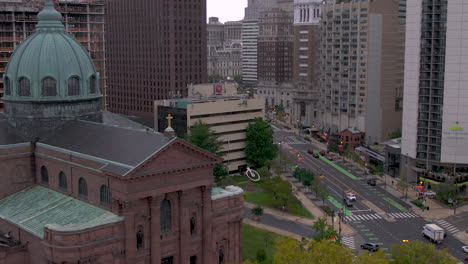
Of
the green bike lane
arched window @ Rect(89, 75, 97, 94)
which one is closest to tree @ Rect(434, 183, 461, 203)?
the green bike lane

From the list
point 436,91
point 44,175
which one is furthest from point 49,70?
point 436,91

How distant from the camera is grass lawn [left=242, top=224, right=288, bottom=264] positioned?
96.7 m

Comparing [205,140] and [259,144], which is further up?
[205,140]

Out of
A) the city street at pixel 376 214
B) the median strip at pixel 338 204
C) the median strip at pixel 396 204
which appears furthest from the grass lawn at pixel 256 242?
the median strip at pixel 396 204

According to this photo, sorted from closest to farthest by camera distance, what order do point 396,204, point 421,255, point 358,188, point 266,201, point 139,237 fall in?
point 139,237, point 421,255, point 266,201, point 396,204, point 358,188

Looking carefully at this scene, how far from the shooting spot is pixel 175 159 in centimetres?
7006

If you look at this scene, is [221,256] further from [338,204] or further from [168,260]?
[338,204]

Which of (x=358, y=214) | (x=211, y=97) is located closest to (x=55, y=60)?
(x=358, y=214)

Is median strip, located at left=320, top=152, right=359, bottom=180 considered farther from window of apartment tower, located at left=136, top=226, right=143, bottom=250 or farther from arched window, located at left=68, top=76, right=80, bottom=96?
window of apartment tower, located at left=136, top=226, right=143, bottom=250

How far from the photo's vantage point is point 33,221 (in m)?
72.5

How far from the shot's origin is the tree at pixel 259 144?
15341 cm

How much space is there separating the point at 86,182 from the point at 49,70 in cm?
2021

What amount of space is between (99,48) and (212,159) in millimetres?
108959

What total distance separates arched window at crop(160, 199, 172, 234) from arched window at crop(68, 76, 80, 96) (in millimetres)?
25111
